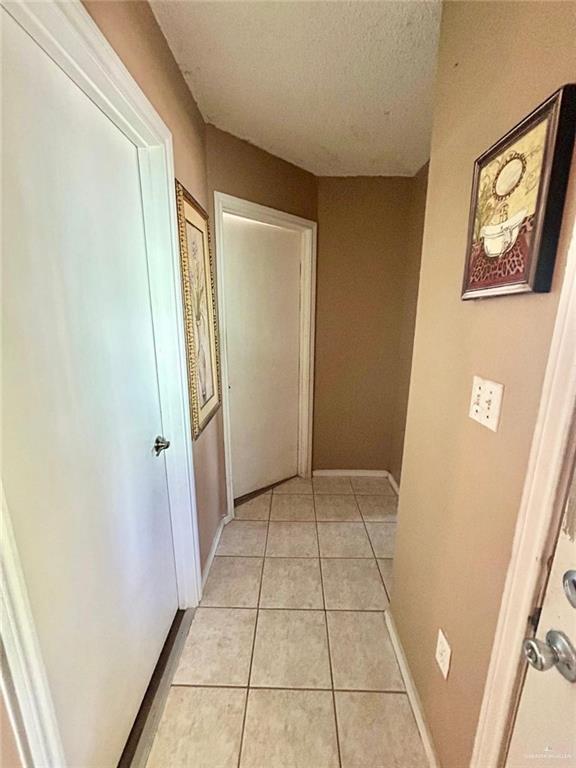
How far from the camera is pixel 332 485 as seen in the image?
2887 millimetres

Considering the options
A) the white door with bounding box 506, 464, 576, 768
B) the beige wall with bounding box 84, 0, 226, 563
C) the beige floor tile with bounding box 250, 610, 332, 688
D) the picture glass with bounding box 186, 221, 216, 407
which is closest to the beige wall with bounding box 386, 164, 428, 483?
the beige floor tile with bounding box 250, 610, 332, 688

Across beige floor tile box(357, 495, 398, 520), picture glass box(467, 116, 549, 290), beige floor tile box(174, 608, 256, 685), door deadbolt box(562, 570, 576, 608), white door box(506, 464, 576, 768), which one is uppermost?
picture glass box(467, 116, 549, 290)

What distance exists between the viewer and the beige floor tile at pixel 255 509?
2443 mm

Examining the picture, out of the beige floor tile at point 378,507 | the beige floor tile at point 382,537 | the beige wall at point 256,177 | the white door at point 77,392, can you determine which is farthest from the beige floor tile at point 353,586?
the beige wall at point 256,177

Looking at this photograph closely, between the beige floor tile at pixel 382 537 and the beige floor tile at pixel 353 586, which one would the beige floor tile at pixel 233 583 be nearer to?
the beige floor tile at pixel 353 586

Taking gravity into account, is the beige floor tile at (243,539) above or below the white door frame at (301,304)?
below

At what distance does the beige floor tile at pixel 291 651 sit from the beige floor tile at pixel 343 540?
1.51ft

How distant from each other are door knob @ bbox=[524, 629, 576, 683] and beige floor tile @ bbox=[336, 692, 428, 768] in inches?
35.8

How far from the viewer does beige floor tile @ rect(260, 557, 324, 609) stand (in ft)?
5.64

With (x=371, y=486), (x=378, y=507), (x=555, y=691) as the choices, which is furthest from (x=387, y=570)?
(x=555, y=691)

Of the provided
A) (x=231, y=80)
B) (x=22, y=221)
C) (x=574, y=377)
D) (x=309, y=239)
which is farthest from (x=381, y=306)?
Answer: (x=22, y=221)

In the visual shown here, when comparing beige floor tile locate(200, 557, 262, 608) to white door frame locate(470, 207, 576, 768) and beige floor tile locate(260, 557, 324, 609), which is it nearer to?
beige floor tile locate(260, 557, 324, 609)

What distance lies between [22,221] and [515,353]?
40.5 inches

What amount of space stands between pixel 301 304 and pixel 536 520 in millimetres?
2210
